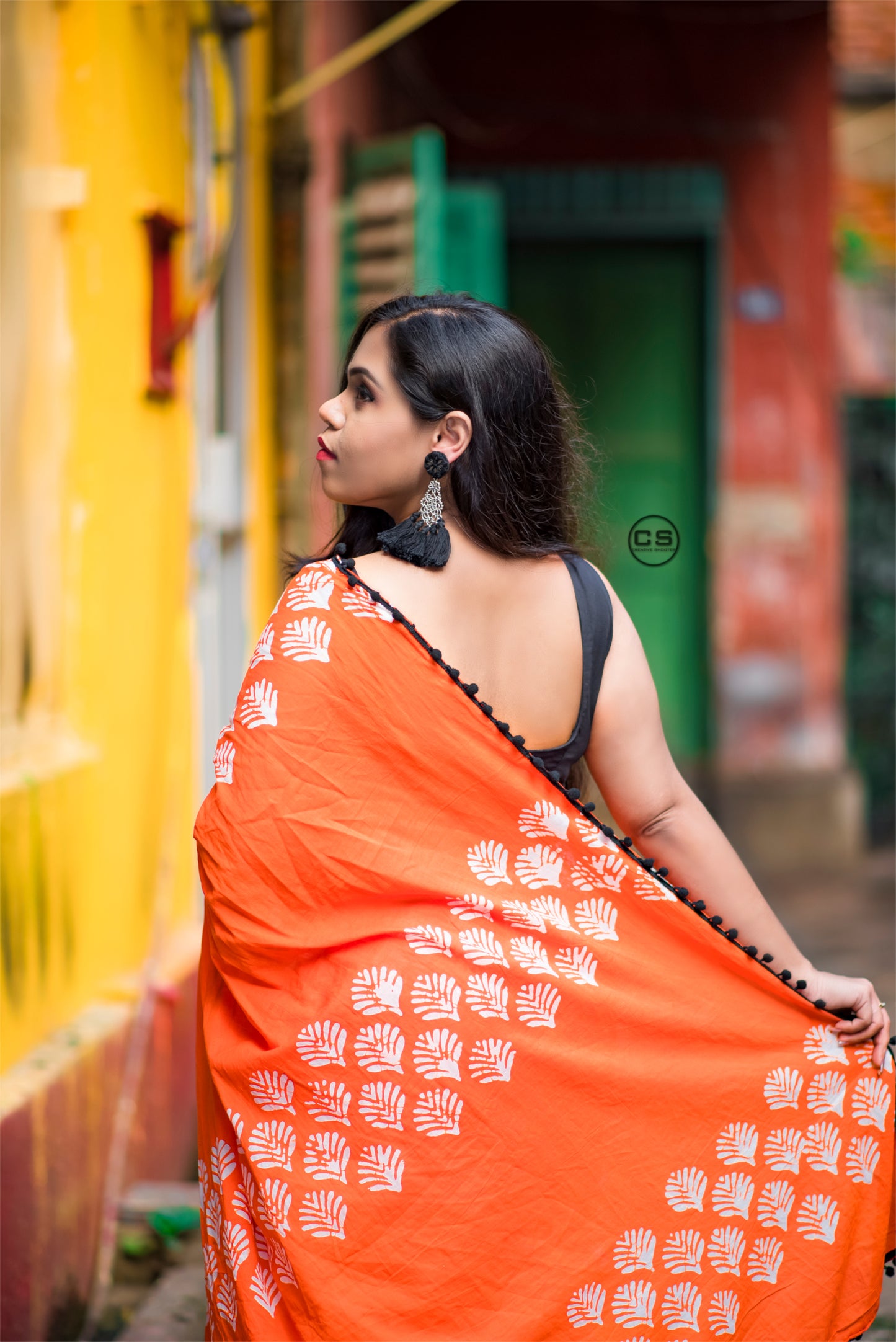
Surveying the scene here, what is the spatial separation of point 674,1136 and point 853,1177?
0.99 ft

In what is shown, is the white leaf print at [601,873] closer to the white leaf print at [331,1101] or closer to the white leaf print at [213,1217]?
the white leaf print at [331,1101]

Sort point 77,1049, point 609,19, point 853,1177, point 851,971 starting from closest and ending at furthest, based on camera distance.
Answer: point 853,1177 → point 77,1049 → point 851,971 → point 609,19

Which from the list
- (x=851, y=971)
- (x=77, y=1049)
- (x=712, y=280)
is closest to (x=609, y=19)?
(x=712, y=280)

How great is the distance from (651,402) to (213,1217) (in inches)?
274

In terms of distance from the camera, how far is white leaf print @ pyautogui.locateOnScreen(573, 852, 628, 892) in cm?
197

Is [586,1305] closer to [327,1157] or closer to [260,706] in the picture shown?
[327,1157]

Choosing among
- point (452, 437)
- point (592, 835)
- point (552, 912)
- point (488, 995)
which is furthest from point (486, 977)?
point (452, 437)

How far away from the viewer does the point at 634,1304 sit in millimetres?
1933

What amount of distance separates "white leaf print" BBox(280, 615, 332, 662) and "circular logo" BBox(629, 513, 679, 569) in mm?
743

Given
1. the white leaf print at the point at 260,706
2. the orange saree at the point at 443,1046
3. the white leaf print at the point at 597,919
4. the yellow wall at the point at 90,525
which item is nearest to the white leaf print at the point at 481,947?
the orange saree at the point at 443,1046

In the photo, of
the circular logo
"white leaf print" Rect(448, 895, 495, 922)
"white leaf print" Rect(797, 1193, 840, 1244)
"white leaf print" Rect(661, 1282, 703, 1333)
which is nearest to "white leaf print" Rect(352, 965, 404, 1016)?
"white leaf print" Rect(448, 895, 495, 922)

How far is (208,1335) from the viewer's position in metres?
2.11

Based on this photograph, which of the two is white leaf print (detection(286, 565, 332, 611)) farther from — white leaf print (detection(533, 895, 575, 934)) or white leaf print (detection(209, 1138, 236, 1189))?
white leaf print (detection(209, 1138, 236, 1189))

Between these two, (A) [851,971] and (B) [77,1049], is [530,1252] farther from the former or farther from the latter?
(A) [851,971]
